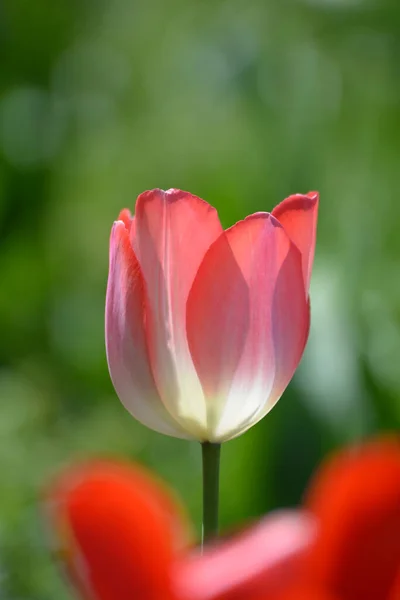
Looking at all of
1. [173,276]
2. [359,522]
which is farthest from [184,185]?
[359,522]

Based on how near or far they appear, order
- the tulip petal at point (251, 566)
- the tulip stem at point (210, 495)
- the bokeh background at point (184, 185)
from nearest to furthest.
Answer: the tulip petal at point (251, 566), the tulip stem at point (210, 495), the bokeh background at point (184, 185)

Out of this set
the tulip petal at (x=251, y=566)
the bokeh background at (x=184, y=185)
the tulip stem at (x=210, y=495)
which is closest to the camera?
the tulip petal at (x=251, y=566)

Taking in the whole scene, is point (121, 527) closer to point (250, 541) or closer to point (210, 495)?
point (250, 541)

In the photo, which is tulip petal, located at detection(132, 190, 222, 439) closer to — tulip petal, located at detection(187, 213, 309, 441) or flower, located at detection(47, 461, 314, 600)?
tulip petal, located at detection(187, 213, 309, 441)

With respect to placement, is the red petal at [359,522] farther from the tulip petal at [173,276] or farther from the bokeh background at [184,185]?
the bokeh background at [184,185]

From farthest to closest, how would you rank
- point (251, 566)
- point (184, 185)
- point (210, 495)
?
1. point (184, 185)
2. point (210, 495)
3. point (251, 566)

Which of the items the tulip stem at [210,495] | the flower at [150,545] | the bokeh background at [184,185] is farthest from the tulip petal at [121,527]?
the bokeh background at [184,185]

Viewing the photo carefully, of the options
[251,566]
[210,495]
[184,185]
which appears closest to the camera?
[251,566]
